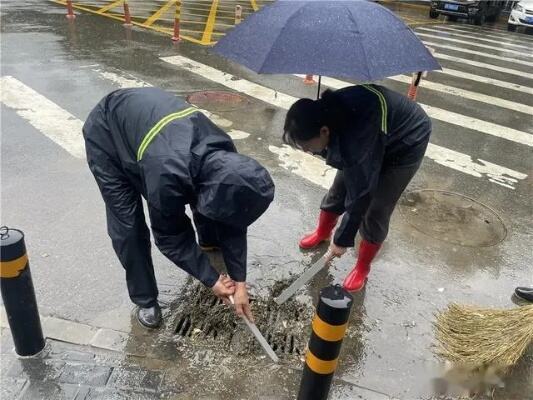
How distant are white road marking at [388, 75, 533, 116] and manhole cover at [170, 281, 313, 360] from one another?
240 inches

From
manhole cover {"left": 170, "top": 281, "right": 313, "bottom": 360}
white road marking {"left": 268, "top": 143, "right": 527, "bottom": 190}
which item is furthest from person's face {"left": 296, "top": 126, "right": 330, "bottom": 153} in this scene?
white road marking {"left": 268, "top": 143, "right": 527, "bottom": 190}

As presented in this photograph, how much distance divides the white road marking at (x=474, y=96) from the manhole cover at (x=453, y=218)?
3.71 meters

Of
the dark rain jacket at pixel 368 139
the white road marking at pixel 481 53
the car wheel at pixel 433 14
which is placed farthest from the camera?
the car wheel at pixel 433 14

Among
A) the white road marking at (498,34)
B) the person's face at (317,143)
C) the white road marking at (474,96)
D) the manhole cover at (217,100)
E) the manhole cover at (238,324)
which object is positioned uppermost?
the person's face at (317,143)

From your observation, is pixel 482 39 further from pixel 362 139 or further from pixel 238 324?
pixel 238 324

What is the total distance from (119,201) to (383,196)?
166 cm

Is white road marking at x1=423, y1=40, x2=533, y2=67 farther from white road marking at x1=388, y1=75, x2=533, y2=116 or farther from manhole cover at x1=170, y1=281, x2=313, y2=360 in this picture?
manhole cover at x1=170, y1=281, x2=313, y2=360

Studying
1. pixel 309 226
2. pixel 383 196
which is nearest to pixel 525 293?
pixel 383 196

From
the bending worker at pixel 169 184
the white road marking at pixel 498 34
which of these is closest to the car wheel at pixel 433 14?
the white road marking at pixel 498 34

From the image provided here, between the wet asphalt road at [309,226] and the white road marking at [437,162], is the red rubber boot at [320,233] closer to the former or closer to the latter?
the wet asphalt road at [309,226]

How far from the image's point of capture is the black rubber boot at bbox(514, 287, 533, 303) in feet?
11.3

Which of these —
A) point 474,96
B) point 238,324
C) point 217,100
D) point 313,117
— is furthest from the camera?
point 474,96

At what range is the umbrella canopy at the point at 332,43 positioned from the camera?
245 centimetres

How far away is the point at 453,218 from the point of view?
4438mm
